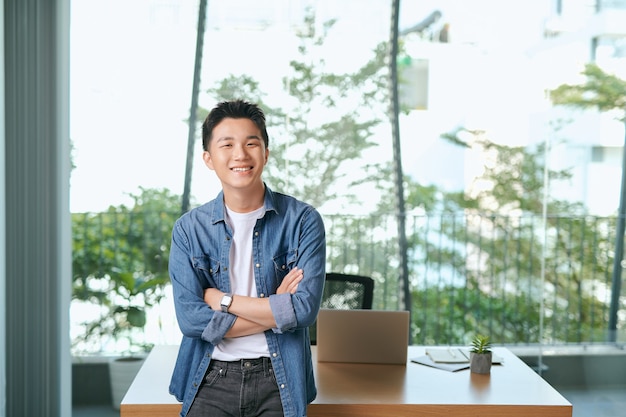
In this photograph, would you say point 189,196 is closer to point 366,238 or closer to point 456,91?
point 366,238

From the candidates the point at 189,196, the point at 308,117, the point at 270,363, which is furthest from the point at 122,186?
the point at 270,363

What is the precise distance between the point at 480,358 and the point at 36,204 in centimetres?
226

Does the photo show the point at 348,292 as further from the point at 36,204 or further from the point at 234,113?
the point at 36,204

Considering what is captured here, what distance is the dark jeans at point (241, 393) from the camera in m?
1.92

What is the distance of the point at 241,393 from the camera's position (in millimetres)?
1916

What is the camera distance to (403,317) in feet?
8.24

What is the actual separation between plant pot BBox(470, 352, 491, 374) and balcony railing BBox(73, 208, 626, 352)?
1.71 m

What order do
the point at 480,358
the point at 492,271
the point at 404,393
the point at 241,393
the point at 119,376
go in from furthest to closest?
the point at 492,271 → the point at 119,376 → the point at 480,358 → the point at 404,393 → the point at 241,393

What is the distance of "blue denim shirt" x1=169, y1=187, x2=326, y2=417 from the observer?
76.6 inches

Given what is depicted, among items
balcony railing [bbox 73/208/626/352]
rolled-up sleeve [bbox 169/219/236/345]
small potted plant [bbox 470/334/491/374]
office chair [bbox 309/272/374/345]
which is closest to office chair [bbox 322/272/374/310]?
office chair [bbox 309/272/374/345]

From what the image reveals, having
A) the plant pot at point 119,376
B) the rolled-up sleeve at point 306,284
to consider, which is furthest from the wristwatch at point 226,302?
the plant pot at point 119,376

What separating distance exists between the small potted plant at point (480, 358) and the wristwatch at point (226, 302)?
3.14 feet

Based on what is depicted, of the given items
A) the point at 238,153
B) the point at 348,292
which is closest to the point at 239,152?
the point at 238,153

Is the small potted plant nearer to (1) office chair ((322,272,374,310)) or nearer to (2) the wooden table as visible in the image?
(2) the wooden table
